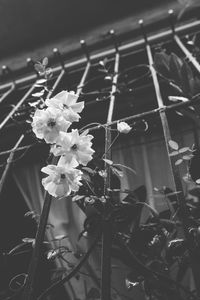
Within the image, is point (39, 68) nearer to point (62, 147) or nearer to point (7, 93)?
point (62, 147)

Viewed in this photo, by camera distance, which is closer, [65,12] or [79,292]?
[79,292]

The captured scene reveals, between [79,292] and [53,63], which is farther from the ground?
[53,63]

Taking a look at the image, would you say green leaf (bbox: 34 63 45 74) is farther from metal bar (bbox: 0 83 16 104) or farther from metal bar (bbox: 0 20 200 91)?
metal bar (bbox: 0 20 200 91)

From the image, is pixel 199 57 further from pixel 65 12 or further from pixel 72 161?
pixel 65 12

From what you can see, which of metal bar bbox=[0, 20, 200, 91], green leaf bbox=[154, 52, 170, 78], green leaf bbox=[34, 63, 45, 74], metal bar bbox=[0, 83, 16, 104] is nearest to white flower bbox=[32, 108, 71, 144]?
green leaf bbox=[34, 63, 45, 74]

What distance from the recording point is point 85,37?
4.75 metres

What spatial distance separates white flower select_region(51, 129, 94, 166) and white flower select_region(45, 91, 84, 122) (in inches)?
5.0

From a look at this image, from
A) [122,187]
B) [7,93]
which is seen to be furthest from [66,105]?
[7,93]

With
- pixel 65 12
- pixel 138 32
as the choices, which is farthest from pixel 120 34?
pixel 65 12

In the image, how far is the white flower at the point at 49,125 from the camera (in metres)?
1.58

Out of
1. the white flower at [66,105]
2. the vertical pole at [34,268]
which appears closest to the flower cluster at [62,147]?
the white flower at [66,105]

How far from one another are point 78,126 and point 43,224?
170 centimetres

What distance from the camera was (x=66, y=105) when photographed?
1.70m

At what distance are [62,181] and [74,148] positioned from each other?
15cm
